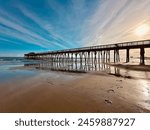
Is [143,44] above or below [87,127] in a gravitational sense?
above

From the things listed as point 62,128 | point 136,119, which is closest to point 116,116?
point 136,119

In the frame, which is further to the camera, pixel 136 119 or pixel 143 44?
pixel 143 44

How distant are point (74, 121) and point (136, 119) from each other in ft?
4.97

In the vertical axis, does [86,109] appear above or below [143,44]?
below

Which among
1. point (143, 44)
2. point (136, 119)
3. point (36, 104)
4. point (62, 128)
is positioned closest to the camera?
point (62, 128)

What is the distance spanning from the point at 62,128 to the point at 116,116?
141 cm

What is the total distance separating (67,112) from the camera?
13.7ft

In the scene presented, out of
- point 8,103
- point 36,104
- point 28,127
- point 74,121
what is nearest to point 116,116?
point 74,121

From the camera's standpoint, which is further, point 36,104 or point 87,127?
point 36,104

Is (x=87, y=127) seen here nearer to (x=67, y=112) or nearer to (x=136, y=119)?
(x=67, y=112)

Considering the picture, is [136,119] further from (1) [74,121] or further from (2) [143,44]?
(2) [143,44]

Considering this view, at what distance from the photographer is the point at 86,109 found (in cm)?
439

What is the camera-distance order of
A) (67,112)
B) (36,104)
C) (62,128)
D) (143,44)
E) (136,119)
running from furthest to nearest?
(143,44) → (36,104) → (67,112) → (136,119) → (62,128)

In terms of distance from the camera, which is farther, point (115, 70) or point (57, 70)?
point (57, 70)
